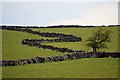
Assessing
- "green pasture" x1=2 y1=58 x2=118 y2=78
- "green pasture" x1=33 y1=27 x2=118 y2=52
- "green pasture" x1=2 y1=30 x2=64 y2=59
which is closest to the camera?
"green pasture" x1=2 y1=58 x2=118 y2=78

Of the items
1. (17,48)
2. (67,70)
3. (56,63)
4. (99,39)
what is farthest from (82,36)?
(17,48)

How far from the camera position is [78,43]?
1984 centimetres

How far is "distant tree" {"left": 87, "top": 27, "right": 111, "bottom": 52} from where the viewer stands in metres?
18.8

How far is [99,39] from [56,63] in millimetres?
3210

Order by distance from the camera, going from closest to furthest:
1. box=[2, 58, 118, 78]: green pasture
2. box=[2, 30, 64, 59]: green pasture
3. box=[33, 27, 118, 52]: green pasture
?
box=[2, 58, 118, 78]: green pasture → box=[2, 30, 64, 59]: green pasture → box=[33, 27, 118, 52]: green pasture

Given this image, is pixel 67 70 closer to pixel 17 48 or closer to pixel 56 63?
pixel 56 63

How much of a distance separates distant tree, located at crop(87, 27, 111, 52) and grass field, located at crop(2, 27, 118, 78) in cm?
28

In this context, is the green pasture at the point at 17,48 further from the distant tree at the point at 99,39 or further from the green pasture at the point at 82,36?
the distant tree at the point at 99,39

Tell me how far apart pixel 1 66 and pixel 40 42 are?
3939mm

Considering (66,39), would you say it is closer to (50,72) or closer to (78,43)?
Result: (78,43)

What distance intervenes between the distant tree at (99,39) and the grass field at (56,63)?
281mm

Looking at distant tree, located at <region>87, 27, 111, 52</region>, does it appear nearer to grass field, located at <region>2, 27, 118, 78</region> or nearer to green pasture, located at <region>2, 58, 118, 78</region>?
grass field, located at <region>2, 27, 118, 78</region>

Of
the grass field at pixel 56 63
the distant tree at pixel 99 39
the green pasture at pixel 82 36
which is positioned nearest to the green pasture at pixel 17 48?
the grass field at pixel 56 63

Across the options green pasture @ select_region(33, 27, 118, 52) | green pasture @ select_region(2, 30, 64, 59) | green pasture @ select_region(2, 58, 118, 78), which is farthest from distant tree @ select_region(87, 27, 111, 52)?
green pasture @ select_region(2, 30, 64, 59)
